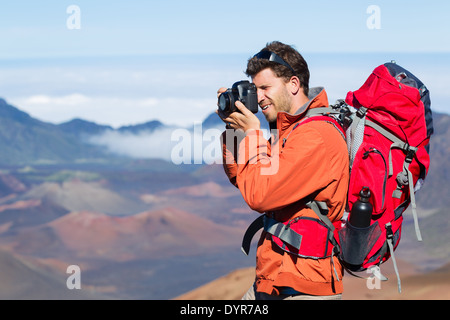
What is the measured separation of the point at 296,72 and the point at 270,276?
132 cm

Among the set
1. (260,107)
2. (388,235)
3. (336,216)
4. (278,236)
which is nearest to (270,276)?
(278,236)

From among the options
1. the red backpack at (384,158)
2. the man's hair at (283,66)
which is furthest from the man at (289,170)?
the red backpack at (384,158)

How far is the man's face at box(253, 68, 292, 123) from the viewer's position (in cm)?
407

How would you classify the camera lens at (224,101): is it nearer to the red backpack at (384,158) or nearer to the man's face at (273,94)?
the man's face at (273,94)

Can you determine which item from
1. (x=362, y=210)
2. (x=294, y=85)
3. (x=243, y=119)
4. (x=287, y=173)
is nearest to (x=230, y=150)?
(x=243, y=119)

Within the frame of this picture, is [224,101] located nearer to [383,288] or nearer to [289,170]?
[289,170]

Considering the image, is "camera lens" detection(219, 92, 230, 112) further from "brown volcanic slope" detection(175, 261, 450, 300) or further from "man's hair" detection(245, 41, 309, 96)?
"brown volcanic slope" detection(175, 261, 450, 300)

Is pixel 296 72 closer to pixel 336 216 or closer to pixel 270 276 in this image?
pixel 336 216

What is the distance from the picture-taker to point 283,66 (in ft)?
13.3

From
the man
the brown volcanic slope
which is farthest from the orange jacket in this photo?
the brown volcanic slope

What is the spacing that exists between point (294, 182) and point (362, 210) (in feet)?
1.84

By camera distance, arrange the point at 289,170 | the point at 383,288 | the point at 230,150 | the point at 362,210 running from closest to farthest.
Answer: the point at 289,170, the point at 362,210, the point at 230,150, the point at 383,288
